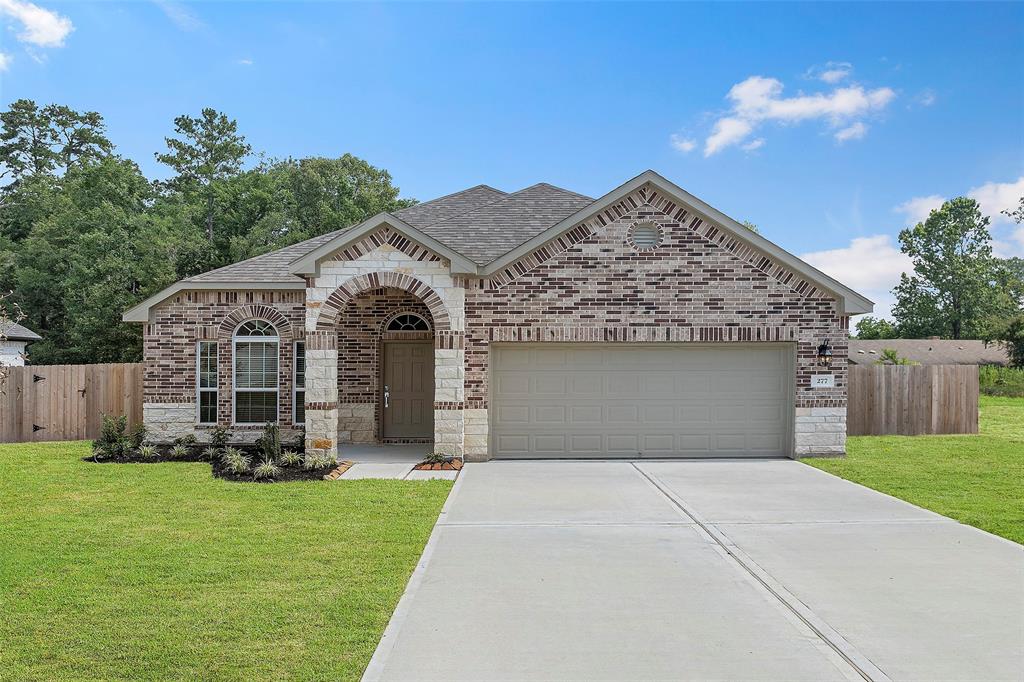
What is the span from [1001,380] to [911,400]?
29780mm

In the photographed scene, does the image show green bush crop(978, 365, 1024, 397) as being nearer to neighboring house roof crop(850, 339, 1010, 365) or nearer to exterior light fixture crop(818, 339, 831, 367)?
neighboring house roof crop(850, 339, 1010, 365)

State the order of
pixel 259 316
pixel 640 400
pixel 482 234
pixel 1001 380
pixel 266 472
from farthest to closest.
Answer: pixel 1001 380 → pixel 482 234 → pixel 259 316 → pixel 640 400 → pixel 266 472

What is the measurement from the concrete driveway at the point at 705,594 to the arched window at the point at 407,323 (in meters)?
5.93

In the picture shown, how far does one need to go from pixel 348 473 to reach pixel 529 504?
148 inches

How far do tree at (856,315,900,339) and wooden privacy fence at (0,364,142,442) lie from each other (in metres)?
61.2

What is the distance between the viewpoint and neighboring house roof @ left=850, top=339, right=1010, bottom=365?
155 feet

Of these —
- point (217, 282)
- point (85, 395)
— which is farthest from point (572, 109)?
point (85, 395)

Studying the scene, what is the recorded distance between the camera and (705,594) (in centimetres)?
593

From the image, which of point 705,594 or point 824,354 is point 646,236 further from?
point 705,594

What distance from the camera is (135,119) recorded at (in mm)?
44938

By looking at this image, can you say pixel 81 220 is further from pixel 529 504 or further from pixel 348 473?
pixel 529 504

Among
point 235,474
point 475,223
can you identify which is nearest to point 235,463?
point 235,474

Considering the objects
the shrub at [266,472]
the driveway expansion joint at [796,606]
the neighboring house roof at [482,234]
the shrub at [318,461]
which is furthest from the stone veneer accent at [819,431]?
the shrub at [266,472]

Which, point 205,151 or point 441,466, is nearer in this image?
point 441,466
